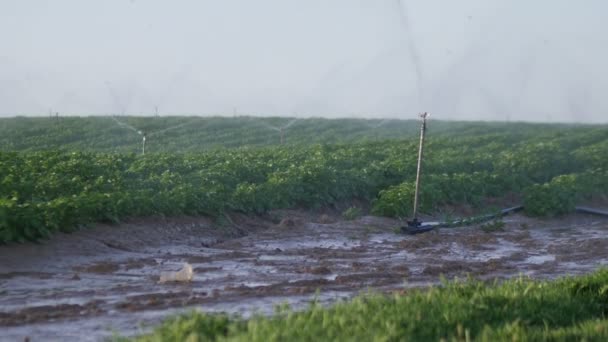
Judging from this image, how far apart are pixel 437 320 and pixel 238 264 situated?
4.64 meters

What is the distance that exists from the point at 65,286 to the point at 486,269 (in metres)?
5.04

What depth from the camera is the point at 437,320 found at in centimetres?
630

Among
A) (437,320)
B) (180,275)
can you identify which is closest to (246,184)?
(180,275)

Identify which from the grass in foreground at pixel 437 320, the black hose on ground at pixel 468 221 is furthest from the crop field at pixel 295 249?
the black hose on ground at pixel 468 221

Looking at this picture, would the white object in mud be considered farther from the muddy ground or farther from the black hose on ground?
the black hose on ground

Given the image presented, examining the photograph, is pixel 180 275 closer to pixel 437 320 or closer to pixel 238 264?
pixel 238 264

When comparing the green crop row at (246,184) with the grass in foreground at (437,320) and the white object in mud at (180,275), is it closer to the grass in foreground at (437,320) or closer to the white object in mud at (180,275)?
the white object in mud at (180,275)

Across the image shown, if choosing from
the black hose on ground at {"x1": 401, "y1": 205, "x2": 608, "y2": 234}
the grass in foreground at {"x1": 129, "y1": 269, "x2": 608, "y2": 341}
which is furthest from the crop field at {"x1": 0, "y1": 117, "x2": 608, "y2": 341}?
the black hose on ground at {"x1": 401, "y1": 205, "x2": 608, "y2": 234}

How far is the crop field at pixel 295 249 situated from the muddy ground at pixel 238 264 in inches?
1.2

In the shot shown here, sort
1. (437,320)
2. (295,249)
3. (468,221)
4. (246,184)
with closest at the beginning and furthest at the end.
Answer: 1. (437,320)
2. (295,249)
3. (246,184)
4. (468,221)

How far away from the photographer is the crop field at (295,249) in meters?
6.57

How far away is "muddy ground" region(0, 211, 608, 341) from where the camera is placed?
7551mm

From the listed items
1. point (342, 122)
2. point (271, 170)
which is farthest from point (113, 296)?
point (342, 122)

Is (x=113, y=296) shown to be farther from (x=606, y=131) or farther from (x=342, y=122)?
(x=342, y=122)
